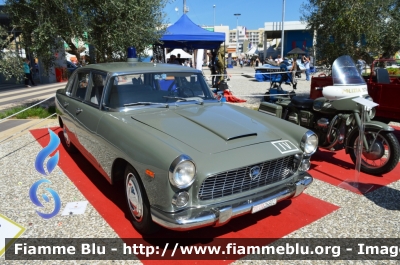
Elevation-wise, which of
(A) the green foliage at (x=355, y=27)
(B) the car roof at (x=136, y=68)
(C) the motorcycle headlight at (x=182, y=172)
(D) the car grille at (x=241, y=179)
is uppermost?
(A) the green foliage at (x=355, y=27)

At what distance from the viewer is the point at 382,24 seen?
8.73 metres

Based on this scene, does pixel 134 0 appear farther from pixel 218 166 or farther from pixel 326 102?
pixel 218 166

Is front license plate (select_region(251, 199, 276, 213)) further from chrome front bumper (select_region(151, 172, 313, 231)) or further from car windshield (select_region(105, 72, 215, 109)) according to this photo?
car windshield (select_region(105, 72, 215, 109))

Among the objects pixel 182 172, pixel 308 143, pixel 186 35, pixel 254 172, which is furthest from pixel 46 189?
pixel 186 35

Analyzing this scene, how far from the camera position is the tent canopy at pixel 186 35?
38.5 feet

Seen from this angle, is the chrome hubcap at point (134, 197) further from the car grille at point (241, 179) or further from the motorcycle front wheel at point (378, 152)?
the motorcycle front wheel at point (378, 152)

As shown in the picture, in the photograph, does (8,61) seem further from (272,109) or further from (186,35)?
(272,109)

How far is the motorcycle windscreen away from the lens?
4.79m

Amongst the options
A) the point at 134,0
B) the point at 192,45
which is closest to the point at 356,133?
the point at 134,0

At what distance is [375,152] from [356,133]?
368 mm

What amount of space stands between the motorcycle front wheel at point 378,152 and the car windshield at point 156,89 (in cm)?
230

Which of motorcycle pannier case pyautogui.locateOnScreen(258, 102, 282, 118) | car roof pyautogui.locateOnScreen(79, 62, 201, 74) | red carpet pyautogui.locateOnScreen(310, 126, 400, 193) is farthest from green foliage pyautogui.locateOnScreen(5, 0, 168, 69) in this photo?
red carpet pyautogui.locateOnScreen(310, 126, 400, 193)

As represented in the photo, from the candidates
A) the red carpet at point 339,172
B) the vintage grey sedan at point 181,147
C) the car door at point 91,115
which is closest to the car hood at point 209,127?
the vintage grey sedan at point 181,147

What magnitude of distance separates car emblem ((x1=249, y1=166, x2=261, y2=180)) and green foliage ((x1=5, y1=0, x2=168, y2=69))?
677 cm
